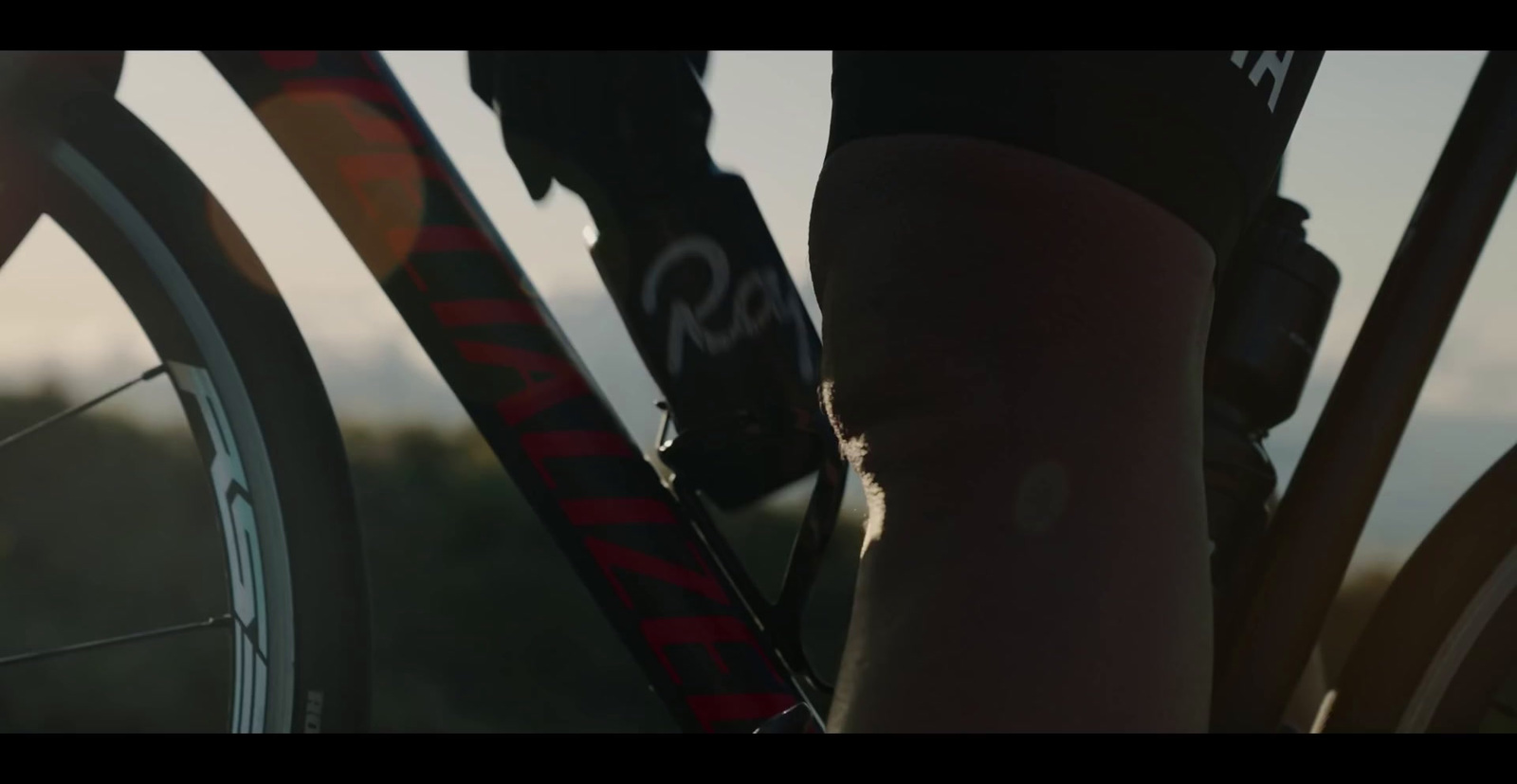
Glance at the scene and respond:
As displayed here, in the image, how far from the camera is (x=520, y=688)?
2.04 metres

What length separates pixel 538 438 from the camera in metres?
0.86

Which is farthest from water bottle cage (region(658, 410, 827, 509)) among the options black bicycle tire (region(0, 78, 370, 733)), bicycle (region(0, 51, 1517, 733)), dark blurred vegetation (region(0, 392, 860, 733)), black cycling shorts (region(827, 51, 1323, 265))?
dark blurred vegetation (region(0, 392, 860, 733))

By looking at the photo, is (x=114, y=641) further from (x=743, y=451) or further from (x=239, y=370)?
(x=743, y=451)

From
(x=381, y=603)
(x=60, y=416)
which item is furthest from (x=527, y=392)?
(x=381, y=603)

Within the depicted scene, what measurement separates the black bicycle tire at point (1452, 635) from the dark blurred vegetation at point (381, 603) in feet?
2.70

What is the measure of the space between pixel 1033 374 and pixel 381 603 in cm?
209

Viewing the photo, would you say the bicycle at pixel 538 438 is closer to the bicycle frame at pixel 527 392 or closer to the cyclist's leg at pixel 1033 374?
the bicycle frame at pixel 527 392

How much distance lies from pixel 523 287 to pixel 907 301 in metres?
0.52

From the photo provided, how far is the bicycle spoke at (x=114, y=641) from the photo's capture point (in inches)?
40.4

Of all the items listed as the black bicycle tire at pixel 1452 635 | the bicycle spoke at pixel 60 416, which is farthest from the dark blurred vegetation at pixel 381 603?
the black bicycle tire at pixel 1452 635

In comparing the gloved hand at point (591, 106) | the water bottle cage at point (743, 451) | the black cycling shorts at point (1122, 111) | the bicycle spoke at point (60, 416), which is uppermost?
the black cycling shorts at point (1122, 111)

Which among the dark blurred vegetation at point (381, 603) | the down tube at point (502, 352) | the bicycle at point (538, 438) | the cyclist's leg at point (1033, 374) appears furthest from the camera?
the dark blurred vegetation at point (381, 603)
